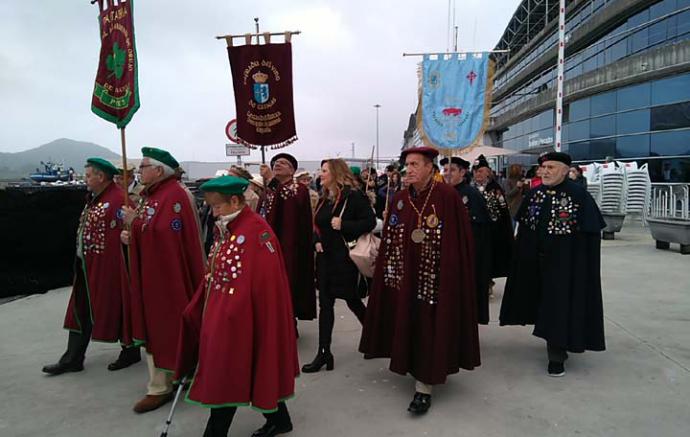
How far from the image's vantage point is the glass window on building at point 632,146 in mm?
17875

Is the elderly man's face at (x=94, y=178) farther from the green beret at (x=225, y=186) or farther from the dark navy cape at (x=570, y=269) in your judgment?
the dark navy cape at (x=570, y=269)

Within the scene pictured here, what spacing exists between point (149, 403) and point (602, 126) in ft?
72.0

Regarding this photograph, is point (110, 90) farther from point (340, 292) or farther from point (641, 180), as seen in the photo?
point (641, 180)

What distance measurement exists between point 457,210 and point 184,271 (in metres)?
2.14

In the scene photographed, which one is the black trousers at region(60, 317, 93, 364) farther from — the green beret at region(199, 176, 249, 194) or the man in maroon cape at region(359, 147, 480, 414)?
the man in maroon cape at region(359, 147, 480, 414)

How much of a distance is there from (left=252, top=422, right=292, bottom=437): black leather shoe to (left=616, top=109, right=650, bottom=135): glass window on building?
19.3 metres

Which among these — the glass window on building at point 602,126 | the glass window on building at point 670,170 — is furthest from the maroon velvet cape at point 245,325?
the glass window on building at point 602,126

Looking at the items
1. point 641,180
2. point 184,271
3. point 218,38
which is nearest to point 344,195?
point 184,271

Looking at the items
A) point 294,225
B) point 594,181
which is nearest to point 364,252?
point 294,225

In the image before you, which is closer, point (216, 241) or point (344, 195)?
point (216, 241)

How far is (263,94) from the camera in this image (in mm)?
5492

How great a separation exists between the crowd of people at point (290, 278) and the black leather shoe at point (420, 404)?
1 cm

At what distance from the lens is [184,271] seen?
11.8 ft

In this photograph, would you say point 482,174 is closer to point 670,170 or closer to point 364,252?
point 364,252
